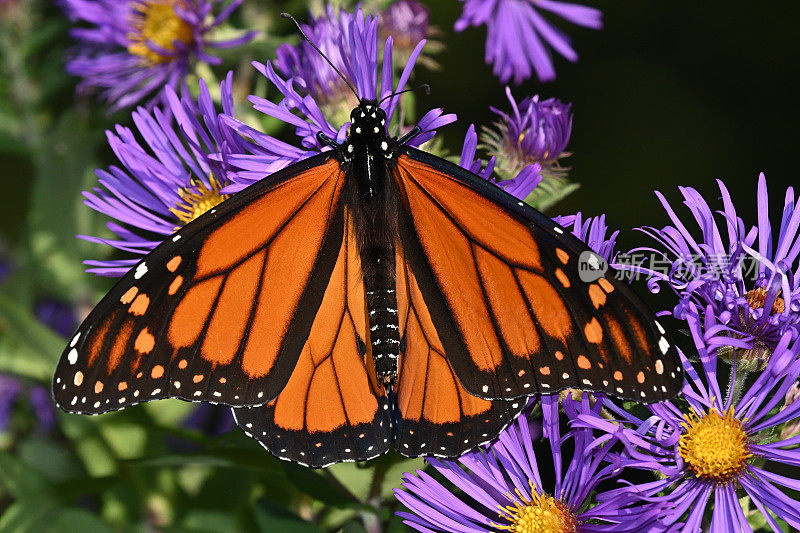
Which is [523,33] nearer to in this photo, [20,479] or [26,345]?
[26,345]

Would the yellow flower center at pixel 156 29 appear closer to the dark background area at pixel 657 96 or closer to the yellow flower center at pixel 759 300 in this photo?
the dark background area at pixel 657 96

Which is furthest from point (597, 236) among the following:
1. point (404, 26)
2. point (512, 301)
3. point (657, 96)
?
point (657, 96)

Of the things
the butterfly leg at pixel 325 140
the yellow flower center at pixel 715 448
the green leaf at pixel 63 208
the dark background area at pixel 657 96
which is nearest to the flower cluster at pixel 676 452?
the yellow flower center at pixel 715 448

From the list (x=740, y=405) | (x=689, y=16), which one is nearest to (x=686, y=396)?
(x=740, y=405)

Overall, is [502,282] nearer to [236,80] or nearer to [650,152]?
[236,80]

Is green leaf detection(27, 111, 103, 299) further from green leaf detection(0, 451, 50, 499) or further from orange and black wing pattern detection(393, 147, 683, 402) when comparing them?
orange and black wing pattern detection(393, 147, 683, 402)

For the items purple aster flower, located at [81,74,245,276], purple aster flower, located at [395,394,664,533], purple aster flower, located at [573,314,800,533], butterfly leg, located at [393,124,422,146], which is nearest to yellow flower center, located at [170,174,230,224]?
purple aster flower, located at [81,74,245,276]

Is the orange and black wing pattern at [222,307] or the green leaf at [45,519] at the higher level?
the orange and black wing pattern at [222,307]
